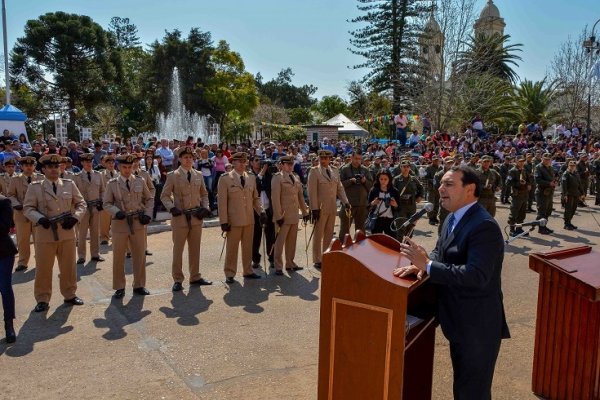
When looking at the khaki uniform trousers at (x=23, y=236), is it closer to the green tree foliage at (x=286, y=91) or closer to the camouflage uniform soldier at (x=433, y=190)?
the camouflage uniform soldier at (x=433, y=190)

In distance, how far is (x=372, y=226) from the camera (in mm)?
9109

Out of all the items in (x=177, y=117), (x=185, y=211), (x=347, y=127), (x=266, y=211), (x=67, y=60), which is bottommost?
(x=266, y=211)

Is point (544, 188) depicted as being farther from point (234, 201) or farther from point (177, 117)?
point (177, 117)

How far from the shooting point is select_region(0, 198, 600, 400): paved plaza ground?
4738mm

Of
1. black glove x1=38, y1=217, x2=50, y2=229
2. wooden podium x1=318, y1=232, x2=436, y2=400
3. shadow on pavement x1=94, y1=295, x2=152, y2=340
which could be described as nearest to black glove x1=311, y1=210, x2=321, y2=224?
shadow on pavement x1=94, y1=295, x2=152, y2=340

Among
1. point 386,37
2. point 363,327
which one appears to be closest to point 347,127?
point 386,37

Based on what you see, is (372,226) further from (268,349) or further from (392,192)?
(268,349)

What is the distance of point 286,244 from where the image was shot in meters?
8.91

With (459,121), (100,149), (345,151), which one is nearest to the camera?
(100,149)

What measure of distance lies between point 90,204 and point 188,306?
3.93 meters

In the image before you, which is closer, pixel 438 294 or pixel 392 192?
pixel 438 294

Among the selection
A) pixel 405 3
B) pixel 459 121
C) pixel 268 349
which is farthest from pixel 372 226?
pixel 405 3

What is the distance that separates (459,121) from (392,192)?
69.4 ft

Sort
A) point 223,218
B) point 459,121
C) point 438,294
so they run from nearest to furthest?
1. point 438,294
2. point 223,218
3. point 459,121
